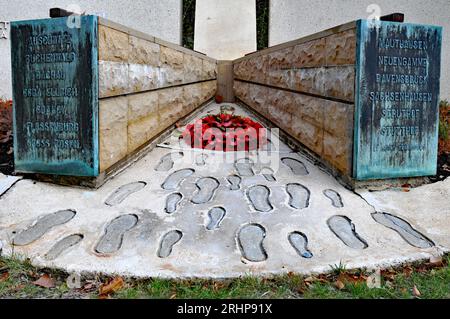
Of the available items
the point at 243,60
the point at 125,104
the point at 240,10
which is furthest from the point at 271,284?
the point at 240,10

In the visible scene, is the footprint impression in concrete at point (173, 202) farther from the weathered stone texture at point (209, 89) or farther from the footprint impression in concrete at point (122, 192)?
the weathered stone texture at point (209, 89)

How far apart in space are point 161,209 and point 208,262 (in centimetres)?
80

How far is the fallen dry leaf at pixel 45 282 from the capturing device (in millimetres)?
2528

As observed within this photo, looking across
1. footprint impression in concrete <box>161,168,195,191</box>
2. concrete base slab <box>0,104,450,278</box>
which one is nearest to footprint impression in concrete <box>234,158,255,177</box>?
concrete base slab <box>0,104,450,278</box>

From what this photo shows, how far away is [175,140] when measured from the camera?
16.6 feet

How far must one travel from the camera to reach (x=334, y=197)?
141 inches

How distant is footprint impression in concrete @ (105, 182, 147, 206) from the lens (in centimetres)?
353

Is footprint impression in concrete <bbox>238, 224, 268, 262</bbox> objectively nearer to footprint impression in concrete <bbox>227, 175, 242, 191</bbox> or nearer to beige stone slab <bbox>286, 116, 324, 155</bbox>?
footprint impression in concrete <bbox>227, 175, 242, 191</bbox>

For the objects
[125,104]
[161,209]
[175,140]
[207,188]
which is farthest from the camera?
[175,140]

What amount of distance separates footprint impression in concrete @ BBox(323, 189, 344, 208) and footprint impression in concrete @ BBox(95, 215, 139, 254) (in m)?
1.54

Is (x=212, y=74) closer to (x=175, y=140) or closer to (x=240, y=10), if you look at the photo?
(x=240, y=10)

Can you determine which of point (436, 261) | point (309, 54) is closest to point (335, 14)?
point (309, 54)

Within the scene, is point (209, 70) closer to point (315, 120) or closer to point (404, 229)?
point (315, 120)

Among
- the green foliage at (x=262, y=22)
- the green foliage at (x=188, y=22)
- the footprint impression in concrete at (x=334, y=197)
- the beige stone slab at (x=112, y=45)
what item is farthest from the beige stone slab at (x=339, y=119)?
the green foliage at (x=188, y=22)
